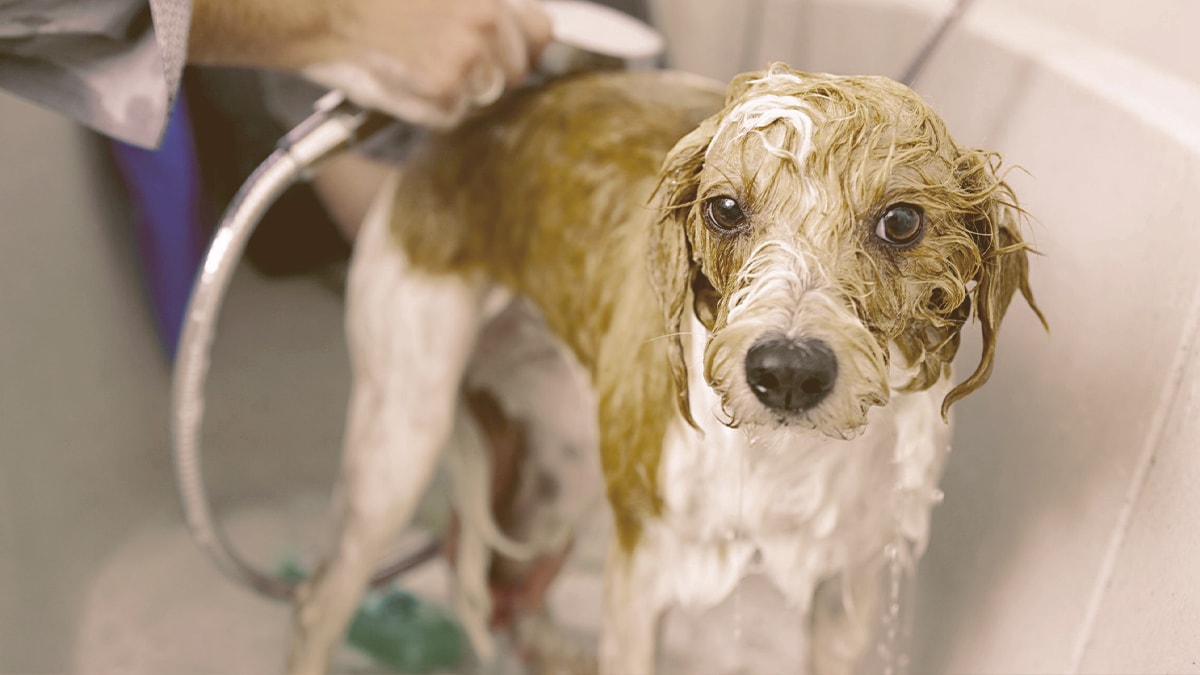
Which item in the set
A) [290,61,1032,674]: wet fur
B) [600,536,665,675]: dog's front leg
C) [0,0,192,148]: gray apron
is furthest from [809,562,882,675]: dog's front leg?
[0,0,192,148]: gray apron

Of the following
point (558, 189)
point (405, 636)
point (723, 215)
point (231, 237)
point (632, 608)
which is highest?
point (723, 215)

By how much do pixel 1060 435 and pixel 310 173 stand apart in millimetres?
693

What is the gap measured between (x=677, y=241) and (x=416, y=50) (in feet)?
1.28

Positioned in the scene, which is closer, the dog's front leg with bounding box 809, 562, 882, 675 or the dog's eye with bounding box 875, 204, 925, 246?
the dog's eye with bounding box 875, 204, 925, 246

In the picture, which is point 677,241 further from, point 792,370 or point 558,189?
point 558,189

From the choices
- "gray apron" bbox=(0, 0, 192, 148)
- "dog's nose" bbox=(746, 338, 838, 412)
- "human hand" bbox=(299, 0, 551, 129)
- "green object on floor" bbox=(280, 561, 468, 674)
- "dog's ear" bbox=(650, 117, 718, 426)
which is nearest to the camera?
"dog's nose" bbox=(746, 338, 838, 412)

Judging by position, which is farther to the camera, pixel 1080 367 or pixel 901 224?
pixel 1080 367

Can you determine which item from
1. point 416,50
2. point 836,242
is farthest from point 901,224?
point 416,50

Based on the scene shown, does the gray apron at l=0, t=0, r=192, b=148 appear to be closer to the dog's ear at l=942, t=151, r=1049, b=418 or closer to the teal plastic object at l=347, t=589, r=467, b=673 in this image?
the dog's ear at l=942, t=151, r=1049, b=418

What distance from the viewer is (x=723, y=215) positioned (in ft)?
1.83

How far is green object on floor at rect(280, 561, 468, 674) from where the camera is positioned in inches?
52.5

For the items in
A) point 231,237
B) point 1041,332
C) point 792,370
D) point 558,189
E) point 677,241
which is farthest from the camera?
point 231,237

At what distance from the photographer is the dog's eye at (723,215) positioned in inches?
21.6

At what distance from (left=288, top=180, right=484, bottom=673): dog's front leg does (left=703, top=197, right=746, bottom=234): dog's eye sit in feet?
1.44
